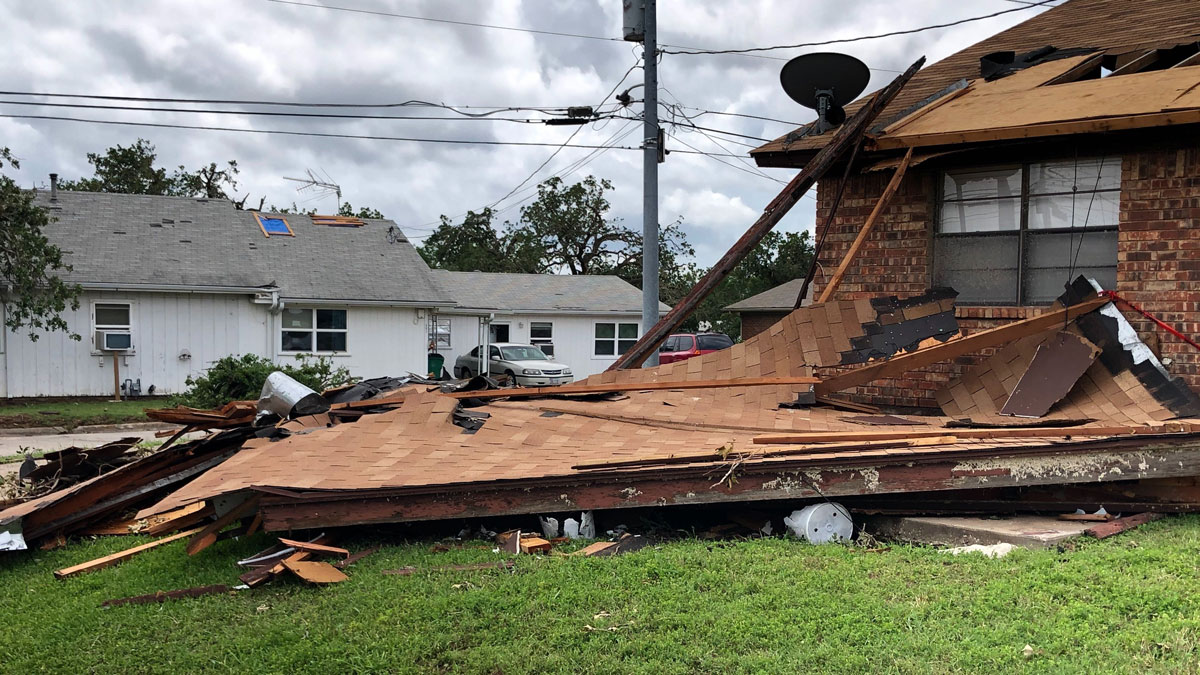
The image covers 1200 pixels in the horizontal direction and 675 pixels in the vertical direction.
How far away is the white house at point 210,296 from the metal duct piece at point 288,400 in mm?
13668

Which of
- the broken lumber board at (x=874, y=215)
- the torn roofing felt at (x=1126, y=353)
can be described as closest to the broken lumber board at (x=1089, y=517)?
the torn roofing felt at (x=1126, y=353)

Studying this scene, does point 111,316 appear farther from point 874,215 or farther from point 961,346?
point 961,346

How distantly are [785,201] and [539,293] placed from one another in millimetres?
21654

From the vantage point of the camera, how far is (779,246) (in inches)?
1657

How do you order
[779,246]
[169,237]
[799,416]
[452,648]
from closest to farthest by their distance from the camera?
1. [452,648]
2. [799,416]
3. [169,237]
4. [779,246]

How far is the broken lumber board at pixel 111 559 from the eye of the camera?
5502 mm

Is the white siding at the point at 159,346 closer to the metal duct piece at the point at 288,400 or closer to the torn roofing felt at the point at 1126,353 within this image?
the metal duct piece at the point at 288,400

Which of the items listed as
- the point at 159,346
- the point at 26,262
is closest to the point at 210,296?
the point at 159,346

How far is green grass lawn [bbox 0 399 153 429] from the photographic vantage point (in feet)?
50.9

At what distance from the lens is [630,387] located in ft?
25.1

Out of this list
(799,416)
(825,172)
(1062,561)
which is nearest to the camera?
(1062,561)

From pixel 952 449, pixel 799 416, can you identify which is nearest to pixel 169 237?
pixel 799 416

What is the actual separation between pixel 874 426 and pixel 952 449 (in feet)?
3.58

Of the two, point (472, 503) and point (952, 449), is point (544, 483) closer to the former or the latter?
point (472, 503)
